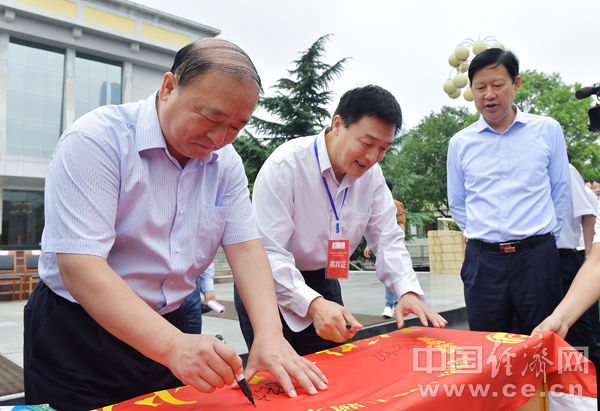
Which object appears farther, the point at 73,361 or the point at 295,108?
the point at 295,108

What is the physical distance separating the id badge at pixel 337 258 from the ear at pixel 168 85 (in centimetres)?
88

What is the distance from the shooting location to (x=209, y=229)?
45.9 inches

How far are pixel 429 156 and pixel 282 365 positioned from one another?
21.6 m

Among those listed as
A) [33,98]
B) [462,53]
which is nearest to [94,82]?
[33,98]

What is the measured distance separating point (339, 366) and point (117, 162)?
0.72 metres

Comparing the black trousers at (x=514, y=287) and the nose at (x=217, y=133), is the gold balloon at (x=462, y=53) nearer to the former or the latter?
the black trousers at (x=514, y=287)

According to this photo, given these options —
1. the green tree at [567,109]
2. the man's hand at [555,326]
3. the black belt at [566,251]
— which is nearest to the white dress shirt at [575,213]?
the black belt at [566,251]

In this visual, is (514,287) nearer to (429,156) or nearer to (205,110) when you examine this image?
(205,110)

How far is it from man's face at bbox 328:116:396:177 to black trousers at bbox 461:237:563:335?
0.83 m

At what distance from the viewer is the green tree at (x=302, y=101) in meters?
13.0

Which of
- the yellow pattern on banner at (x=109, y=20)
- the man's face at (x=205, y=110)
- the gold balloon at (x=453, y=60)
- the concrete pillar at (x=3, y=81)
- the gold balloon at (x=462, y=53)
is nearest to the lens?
the man's face at (x=205, y=110)

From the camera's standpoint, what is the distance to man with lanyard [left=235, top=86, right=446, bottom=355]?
1528mm

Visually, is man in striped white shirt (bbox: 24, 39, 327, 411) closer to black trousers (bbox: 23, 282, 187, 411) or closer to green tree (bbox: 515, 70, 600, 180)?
black trousers (bbox: 23, 282, 187, 411)

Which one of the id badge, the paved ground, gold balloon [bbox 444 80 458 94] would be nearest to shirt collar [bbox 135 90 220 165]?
the id badge
